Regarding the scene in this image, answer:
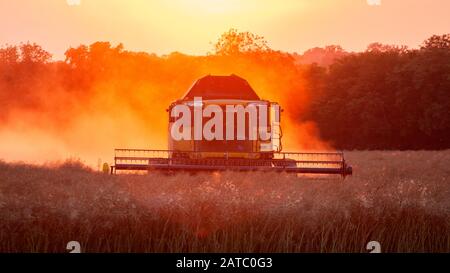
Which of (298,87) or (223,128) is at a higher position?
(298,87)

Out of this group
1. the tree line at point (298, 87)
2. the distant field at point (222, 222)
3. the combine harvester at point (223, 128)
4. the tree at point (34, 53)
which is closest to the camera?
the distant field at point (222, 222)

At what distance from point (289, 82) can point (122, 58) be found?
13643 mm

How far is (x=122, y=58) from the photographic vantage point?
51.6 metres

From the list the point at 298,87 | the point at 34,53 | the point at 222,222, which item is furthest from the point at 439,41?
the point at 222,222

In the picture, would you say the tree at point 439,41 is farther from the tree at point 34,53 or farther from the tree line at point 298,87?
Result: the tree at point 34,53

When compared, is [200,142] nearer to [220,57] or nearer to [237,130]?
[237,130]

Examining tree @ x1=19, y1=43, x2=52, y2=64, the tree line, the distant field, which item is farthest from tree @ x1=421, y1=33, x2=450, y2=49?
the distant field

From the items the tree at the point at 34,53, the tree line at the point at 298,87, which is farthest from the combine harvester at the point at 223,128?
the tree at the point at 34,53

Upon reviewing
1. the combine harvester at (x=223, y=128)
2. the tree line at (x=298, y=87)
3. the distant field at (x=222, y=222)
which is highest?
the tree line at (x=298, y=87)

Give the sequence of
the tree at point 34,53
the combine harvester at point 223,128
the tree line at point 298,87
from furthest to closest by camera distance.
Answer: the tree at point 34,53 → the tree line at point 298,87 → the combine harvester at point 223,128

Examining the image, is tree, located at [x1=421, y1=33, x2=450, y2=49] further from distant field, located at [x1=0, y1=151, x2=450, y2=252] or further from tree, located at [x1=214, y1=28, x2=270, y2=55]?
distant field, located at [x1=0, y1=151, x2=450, y2=252]

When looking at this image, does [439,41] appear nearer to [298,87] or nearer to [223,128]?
[298,87]

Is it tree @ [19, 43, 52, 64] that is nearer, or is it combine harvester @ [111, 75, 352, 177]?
combine harvester @ [111, 75, 352, 177]
